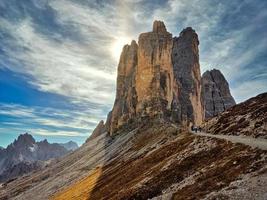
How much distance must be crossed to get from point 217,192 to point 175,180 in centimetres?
1519

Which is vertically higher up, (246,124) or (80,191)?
(246,124)

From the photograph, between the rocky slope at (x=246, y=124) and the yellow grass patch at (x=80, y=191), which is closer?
the rocky slope at (x=246, y=124)

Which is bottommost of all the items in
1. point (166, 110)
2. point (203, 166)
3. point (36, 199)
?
point (36, 199)

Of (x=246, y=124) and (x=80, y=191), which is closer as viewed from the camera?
(x=246, y=124)

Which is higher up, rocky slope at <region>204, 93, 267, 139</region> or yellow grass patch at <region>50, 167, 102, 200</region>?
rocky slope at <region>204, 93, 267, 139</region>

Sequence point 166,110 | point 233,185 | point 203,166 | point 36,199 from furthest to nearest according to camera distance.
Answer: point 166,110, point 36,199, point 203,166, point 233,185

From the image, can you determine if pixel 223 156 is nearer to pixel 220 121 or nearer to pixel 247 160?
pixel 247 160

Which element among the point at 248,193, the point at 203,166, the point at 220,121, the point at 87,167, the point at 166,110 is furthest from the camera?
the point at 166,110

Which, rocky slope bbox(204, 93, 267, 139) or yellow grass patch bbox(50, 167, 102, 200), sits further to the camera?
yellow grass patch bbox(50, 167, 102, 200)

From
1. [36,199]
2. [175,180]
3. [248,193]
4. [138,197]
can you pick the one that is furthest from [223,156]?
[36,199]

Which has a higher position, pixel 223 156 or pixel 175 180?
pixel 223 156

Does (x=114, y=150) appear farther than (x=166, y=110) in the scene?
No

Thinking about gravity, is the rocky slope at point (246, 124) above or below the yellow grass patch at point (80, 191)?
above

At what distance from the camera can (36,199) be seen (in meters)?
127
